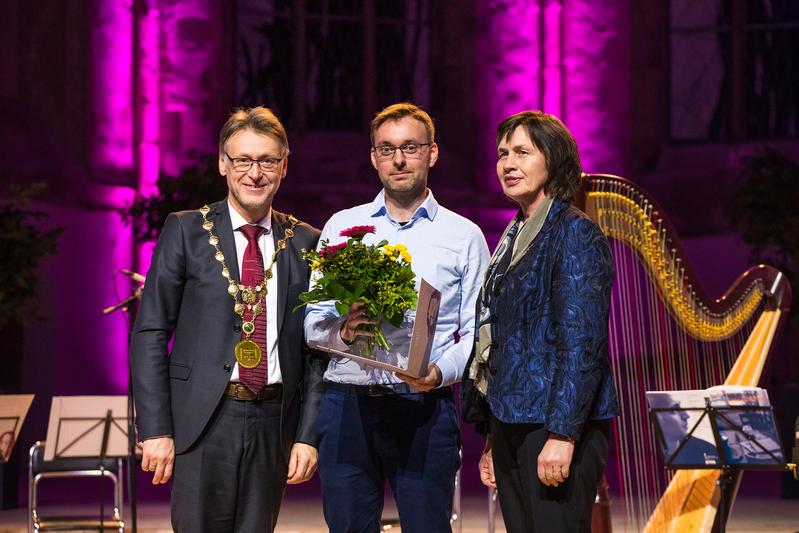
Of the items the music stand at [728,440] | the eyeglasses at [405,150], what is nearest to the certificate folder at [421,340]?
the eyeglasses at [405,150]

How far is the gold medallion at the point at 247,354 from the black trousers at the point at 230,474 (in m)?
0.12

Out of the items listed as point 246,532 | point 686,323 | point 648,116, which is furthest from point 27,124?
point 246,532

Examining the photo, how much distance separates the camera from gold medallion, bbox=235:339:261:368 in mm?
3664

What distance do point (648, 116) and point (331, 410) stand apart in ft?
34.9

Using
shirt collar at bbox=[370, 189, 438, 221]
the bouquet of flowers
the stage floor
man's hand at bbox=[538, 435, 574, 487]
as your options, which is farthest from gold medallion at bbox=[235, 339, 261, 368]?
the stage floor

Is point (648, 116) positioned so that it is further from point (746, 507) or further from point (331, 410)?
point (331, 410)

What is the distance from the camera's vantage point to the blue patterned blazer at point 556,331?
10.5 ft

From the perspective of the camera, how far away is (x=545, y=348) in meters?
3.28

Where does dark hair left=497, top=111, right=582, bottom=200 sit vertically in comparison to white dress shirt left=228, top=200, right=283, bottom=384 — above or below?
above

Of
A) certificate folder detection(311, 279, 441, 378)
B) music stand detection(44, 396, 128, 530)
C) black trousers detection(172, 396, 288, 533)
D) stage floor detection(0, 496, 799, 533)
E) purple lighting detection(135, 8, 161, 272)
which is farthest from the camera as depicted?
purple lighting detection(135, 8, 161, 272)

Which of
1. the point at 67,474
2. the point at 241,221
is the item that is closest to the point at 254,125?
the point at 241,221

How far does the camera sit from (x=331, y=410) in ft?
12.3

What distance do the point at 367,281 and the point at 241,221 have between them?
0.62 metres

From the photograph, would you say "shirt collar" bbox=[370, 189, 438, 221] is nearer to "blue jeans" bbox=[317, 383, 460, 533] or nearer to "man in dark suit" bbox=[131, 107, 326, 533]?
"man in dark suit" bbox=[131, 107, 326, 533]
